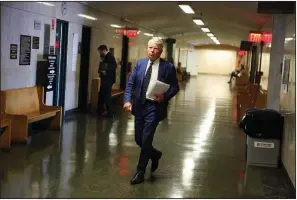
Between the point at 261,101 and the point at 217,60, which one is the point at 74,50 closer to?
the point at 261,101

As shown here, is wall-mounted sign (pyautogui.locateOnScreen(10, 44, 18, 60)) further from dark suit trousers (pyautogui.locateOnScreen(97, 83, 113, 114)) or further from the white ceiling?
the white ceiling

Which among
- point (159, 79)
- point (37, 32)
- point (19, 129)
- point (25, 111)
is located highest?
point (37, 32)

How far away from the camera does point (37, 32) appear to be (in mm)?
9258

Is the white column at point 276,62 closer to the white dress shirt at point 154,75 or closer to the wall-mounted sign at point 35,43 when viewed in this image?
the wall-mounted sign at point 35,43

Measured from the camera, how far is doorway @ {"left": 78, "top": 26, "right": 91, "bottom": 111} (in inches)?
487

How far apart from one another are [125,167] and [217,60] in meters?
39.1

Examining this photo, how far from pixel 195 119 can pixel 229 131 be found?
178 cm

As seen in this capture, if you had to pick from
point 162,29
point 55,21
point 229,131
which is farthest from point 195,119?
point 162,29

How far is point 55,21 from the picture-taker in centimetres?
1018

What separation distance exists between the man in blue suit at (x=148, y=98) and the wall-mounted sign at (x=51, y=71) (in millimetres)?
4352

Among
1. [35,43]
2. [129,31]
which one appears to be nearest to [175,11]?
[129,31]

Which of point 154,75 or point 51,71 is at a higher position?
point 154,75

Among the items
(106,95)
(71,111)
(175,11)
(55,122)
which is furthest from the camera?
(175,11)

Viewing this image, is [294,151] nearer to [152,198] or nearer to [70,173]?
[152,198]
